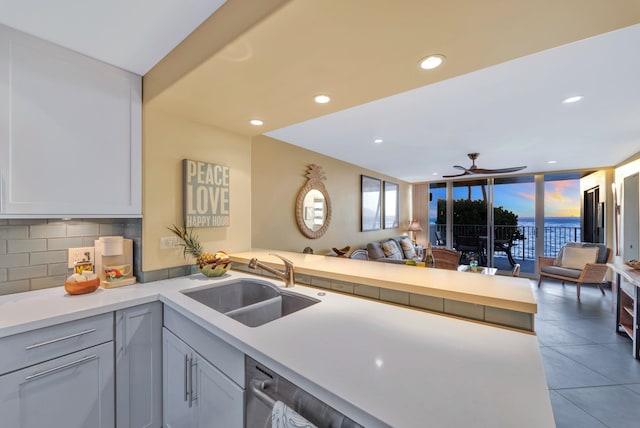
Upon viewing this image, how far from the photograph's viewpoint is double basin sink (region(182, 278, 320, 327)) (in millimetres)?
1427

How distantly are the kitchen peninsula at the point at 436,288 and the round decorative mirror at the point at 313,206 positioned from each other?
6.04ft

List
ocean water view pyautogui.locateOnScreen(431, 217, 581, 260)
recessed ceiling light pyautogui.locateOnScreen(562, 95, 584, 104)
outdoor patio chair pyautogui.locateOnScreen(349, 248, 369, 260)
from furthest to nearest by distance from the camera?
ocean water view pyautogui.locateOnScreen(431, 217, 581, 260) → outdoor patio chair pyautogui.locateOnScreen(349, 248, 369, 260) → recessed ceiling light pyautogui.locateOnScreen(562, 95, 584, 104)

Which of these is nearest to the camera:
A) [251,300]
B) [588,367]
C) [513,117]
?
[251,300]

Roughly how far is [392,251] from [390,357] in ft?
14.8

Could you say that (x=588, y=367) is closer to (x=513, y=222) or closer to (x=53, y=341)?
(x=53, y=341)

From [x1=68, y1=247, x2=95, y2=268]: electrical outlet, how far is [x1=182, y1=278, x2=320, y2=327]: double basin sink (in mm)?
769

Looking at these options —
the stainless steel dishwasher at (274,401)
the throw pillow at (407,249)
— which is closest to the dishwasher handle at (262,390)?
the stainless steel dishwasher at (274,401)

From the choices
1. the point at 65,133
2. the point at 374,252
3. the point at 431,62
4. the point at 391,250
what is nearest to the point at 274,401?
the point at 431,62

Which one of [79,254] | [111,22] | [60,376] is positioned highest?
[111,22]

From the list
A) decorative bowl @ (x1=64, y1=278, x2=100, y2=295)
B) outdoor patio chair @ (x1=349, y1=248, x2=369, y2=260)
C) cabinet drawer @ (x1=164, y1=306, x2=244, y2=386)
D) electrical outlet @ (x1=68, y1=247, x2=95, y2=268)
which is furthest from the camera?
outdoor patio chair @ (x1=349, y1=248, x2=369, y2=260)

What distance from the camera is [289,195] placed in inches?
137

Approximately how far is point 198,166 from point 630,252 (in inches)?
256

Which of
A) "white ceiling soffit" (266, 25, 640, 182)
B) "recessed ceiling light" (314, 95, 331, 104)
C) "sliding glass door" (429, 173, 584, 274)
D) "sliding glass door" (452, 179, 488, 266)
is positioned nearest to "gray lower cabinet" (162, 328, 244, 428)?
"recessed ceiling light" (314, 95, 331, 104)

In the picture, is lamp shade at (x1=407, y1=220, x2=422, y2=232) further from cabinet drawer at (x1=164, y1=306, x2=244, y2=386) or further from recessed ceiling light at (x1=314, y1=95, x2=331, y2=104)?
cabinet drawer at (x1=164, y1=306, x2=244, y2=386)
